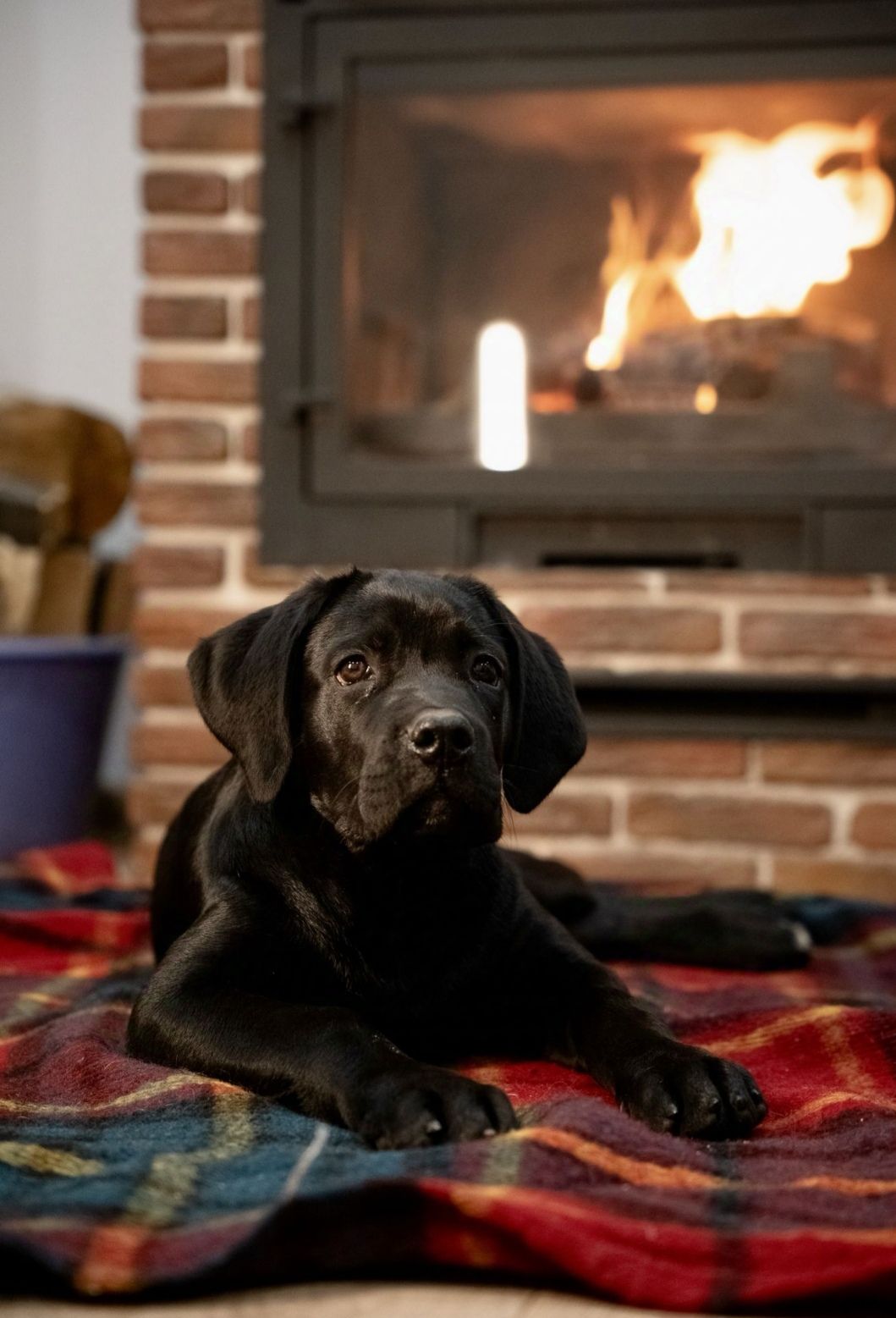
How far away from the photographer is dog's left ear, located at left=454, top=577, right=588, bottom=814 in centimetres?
188

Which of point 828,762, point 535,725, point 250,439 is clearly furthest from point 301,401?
point 535,725

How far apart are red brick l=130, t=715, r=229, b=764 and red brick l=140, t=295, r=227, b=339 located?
84cm

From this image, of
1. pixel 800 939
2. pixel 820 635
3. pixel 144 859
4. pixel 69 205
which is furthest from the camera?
pixel 69 205

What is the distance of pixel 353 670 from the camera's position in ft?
5.93

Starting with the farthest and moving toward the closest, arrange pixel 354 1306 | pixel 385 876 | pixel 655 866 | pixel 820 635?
pixel 655 866 → pixel 820 635 → pixel 385 876 → pixel 354 1306

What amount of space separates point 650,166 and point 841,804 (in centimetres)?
143

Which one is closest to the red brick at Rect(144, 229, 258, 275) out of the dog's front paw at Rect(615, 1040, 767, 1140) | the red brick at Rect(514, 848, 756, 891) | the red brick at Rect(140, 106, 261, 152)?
the red brick at Rect(140, 106, 261, 152)

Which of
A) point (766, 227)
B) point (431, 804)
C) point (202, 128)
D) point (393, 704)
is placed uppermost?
point (202, 128)

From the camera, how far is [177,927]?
79.4 inches

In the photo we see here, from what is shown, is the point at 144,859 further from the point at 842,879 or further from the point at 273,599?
the point at 842,879

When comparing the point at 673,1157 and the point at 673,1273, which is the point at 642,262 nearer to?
the point at 673,1157

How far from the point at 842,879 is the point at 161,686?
1518mm

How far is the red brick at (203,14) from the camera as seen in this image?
3139 millimetres

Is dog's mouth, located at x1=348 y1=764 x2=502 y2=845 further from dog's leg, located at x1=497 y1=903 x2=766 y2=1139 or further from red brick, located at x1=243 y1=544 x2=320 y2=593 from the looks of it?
red brick, located at x1=243 y1=544 x2=320 y2=593
